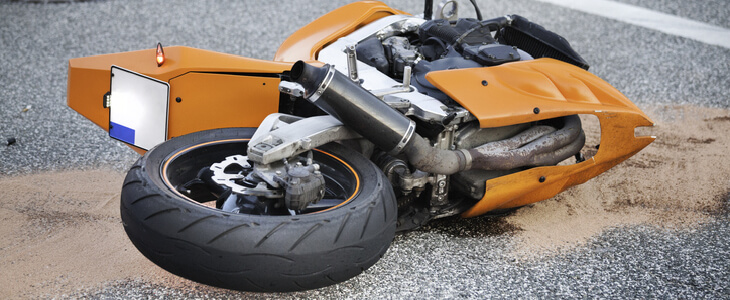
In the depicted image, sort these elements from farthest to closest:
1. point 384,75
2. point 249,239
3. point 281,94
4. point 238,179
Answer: point 384,75 < point 281,94 < point 238,179 < point 249,239

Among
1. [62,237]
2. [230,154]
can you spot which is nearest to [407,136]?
[230,154]

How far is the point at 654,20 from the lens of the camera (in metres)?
7.11

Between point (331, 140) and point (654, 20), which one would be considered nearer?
point (331, 140)

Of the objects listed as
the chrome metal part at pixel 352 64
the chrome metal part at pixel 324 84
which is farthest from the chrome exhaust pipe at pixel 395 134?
the chrome metal part at pixel 352 64

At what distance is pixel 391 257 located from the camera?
116 inches

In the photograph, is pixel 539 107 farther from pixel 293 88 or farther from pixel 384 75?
pixel 293 88

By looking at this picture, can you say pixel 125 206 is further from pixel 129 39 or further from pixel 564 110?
pixel 129 39

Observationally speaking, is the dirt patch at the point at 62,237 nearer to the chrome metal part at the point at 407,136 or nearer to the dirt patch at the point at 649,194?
the chrome metal part at the point at 407,136

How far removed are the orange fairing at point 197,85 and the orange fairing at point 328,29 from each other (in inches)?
21.5

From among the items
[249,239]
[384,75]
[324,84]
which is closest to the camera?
[249,239]

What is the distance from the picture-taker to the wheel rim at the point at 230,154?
2705 mm

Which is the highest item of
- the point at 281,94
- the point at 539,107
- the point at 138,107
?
the point at 539,107

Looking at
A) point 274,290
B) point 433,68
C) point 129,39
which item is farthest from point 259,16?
point 274,290

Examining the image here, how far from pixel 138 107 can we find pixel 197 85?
273 mm
